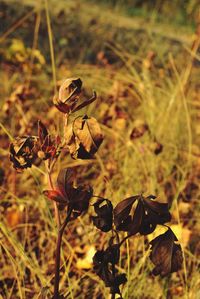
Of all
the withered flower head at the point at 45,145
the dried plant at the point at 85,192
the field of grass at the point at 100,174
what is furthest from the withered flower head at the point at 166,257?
the withered flower head at the point at 45,145

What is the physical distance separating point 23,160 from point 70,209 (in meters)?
0.11

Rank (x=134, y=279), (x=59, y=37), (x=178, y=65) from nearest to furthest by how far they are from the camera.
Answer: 1. (x=134, y=279)
2. (x=178, y=65)
3. (x=59, y=37)

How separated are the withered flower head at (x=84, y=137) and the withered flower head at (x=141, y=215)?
107 millimetres

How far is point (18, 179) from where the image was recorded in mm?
1744

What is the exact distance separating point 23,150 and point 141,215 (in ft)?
0.73

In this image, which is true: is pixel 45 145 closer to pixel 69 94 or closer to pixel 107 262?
pixel 69 94

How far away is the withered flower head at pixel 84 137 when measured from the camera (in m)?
0.73

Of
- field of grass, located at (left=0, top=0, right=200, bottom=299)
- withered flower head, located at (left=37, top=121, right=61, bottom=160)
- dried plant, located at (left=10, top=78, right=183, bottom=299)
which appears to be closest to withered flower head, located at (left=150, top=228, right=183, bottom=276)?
dried plant, located at (left=10, top=78, right=183, bottom=299)

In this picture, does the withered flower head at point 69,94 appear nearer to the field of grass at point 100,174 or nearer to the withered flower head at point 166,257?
the field of grass at point 100,174

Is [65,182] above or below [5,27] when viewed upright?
above

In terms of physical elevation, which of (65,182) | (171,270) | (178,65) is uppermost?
(65,182)

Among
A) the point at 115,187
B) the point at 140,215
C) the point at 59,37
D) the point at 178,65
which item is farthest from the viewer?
the point at 59,37

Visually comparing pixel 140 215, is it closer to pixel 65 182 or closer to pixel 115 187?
pixel 65 182

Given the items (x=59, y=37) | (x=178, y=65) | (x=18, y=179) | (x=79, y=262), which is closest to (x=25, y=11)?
(x=59, y=37)
